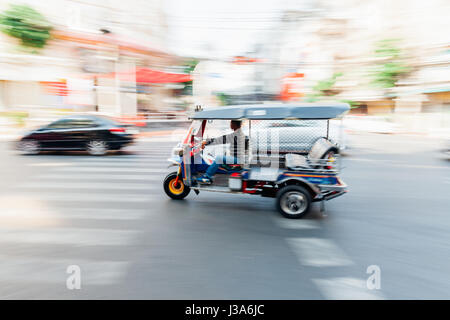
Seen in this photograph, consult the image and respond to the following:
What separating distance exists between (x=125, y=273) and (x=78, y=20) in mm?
24073

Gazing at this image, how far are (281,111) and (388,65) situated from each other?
25.4 m

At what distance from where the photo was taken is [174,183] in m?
6.26

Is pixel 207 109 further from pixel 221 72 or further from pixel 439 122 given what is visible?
pixel 221 72

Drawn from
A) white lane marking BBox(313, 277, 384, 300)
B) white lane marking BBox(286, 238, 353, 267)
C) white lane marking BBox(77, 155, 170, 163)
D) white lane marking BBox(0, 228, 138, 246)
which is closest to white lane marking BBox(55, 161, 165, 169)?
white lane marking BBox(77, 155, 170, 163)

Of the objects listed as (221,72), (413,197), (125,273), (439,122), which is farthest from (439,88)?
(125,273)

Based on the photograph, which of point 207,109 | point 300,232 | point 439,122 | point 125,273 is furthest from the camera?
point 439,122

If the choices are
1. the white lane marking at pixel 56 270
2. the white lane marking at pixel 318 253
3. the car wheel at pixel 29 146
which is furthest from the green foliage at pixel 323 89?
the white lane marking at pixel 56 270

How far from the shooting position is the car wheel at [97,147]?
10.7 m

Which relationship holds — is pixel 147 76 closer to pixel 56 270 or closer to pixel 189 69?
pixel 189 69

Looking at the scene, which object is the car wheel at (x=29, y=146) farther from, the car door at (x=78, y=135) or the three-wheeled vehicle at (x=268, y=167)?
the three-wheeled vehicle at (x=268, y=167)

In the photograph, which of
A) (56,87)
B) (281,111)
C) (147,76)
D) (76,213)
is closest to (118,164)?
(76,213)

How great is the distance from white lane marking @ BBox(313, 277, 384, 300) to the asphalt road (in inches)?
0.4

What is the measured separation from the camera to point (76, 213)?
545 cm

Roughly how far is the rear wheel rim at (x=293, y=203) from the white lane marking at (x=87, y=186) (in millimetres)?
3236
